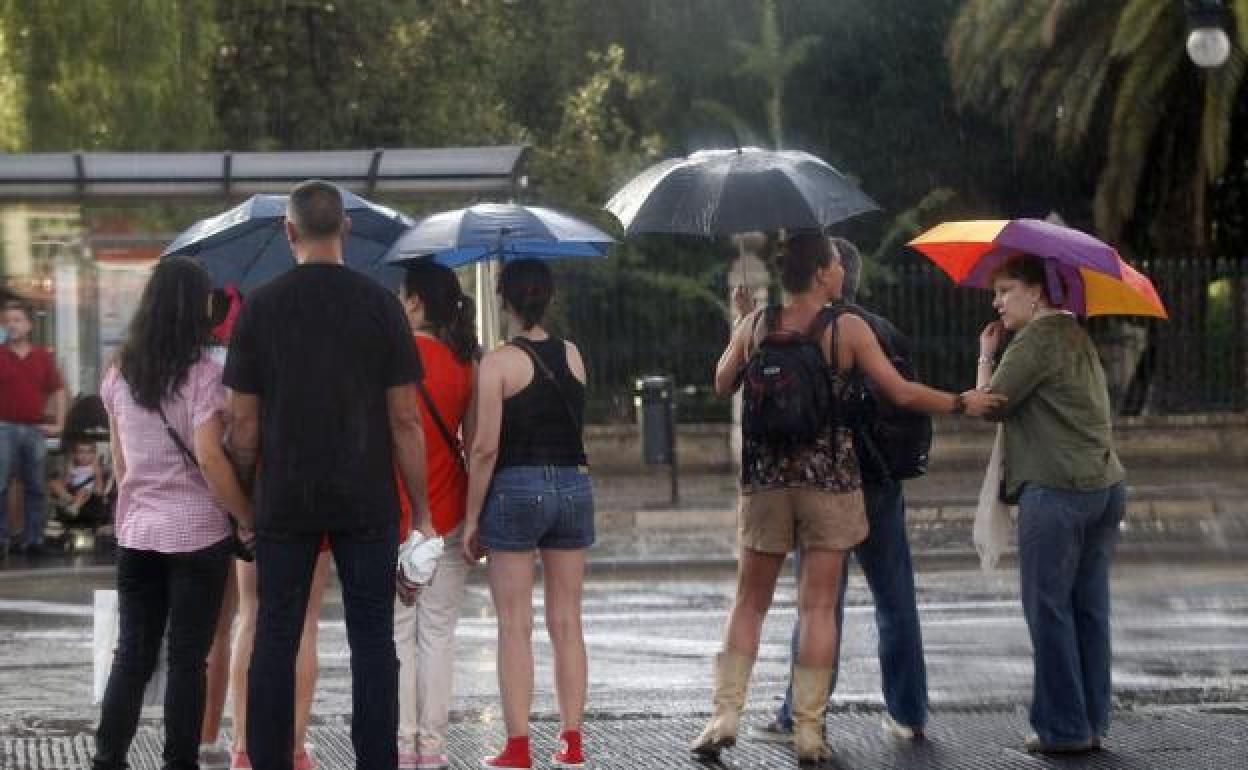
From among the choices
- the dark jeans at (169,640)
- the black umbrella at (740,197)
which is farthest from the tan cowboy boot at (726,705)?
the dark jeans at (169,640)

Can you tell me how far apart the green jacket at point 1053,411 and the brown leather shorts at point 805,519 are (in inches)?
26.3

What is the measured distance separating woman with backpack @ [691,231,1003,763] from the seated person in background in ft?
34.8

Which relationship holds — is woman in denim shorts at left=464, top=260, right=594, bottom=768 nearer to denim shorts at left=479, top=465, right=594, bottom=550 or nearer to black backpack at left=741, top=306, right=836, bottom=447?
denim shorts at left=479, top=465, right=594, bottom=550

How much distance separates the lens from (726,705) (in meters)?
7.95

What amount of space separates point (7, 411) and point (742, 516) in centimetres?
1061

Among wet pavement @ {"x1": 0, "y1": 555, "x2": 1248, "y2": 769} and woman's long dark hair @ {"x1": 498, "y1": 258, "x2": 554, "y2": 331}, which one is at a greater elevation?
woman's long dark hair @ {"x1": 498, "y1": 258, "x2": 554, "y2": 331}

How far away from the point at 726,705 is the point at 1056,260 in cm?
190

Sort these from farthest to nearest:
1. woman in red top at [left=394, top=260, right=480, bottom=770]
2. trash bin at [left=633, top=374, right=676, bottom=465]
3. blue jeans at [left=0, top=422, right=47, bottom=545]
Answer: trash bin at [left=633, top=374, right=676, bottom=465] → blue jeans at [left=0, top=422, right=47, bottom=545] → woman in red top at [left=394, top=260, right=480, bottom=770]

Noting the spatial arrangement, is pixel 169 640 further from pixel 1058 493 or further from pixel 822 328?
pixel 1058 493

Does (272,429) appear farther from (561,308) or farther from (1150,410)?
(1150,410)

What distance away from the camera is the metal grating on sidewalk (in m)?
7.88

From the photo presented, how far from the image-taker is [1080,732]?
7992 millimetres

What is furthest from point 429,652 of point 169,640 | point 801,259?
point 801,259

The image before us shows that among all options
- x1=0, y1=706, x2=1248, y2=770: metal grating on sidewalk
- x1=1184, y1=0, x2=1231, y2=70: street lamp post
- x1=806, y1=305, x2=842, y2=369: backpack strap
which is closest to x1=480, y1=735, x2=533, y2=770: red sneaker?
x1=0, y1=706, x2=1248, y2=770: metal grating on sidewalk
